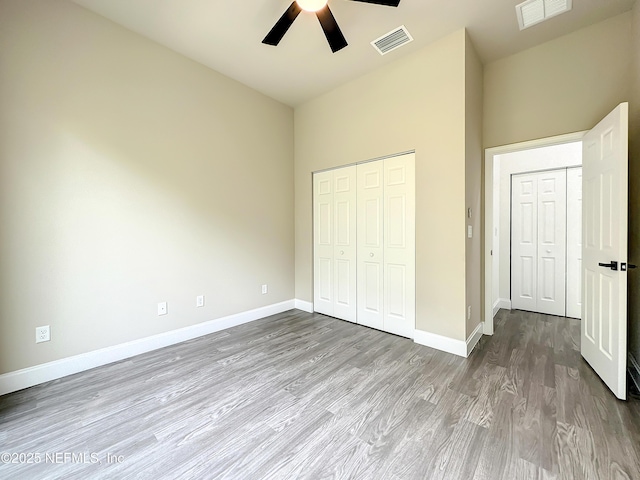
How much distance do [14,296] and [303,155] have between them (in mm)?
3402

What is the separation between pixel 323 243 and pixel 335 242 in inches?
9.1

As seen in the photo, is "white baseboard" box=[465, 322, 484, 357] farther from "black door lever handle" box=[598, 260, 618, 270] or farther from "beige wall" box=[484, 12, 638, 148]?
"beige wall" box=[484, 12, 638, 148]

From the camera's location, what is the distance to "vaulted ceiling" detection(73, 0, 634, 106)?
2273mm

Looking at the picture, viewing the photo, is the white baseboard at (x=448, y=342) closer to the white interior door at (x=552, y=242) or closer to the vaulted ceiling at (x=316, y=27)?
the white interior door at (x=552, y=242)

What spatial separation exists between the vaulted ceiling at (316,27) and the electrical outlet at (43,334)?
2761mm

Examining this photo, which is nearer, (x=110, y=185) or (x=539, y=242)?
(x=110, y=185)

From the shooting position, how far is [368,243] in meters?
3.38

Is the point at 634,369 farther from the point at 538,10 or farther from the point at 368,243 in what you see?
the point at 538,10

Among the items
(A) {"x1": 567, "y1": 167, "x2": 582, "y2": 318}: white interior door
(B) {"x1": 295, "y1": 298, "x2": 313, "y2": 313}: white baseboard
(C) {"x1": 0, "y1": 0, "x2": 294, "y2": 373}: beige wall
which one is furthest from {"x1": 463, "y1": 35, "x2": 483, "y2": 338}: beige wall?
(C) {"x1": 0, "y1": 0, "x2": 294, "y2": 373}: beige wall

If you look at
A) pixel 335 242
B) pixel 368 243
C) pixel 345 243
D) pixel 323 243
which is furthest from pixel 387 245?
pixel 323 243

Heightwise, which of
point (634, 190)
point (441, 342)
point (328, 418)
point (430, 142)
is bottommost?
point (328, 418)

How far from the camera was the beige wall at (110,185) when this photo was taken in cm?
206

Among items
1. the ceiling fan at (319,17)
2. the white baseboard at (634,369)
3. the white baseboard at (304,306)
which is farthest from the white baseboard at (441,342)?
the ceiling fan at (319,17)

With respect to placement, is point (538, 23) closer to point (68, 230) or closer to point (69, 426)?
point (68, 230)
